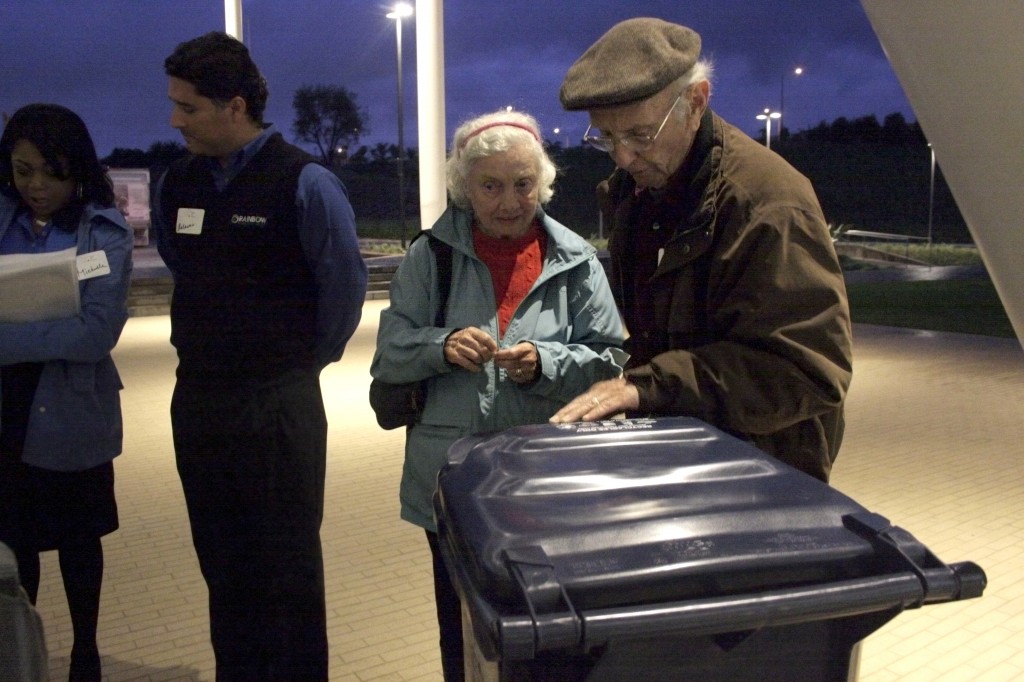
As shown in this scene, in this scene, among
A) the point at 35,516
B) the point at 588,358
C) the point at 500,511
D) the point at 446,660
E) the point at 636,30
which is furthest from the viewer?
the point at 35,516

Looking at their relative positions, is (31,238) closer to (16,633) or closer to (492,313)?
(492,313)

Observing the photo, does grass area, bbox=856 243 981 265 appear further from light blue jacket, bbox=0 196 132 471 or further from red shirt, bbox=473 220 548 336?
light blue jacket, bbox=0 196 132 471

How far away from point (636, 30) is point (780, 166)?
39cm

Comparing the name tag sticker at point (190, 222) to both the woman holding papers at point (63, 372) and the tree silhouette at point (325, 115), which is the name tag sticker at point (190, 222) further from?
the tree silhouette at point (325, 115)

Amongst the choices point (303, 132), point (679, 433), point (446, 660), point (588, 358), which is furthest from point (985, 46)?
point (303, 132)

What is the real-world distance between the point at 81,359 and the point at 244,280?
67cm

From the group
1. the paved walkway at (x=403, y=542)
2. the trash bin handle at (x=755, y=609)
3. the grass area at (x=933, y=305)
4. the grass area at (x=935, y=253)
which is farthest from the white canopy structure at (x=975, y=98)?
the grass area at (x=935, y=253)

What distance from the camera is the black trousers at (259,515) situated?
8.20 feet

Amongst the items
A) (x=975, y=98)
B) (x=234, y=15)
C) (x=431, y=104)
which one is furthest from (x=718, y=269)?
(x=234, y=15)

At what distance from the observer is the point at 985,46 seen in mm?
1659

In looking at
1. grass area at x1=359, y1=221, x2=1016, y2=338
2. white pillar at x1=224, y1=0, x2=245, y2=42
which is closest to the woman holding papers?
white pillar at x1=224, y1=0, x2=245, y2=42

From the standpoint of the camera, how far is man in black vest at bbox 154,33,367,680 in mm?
2457

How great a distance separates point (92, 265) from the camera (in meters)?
2.78

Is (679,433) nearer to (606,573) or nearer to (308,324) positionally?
(606,573)
